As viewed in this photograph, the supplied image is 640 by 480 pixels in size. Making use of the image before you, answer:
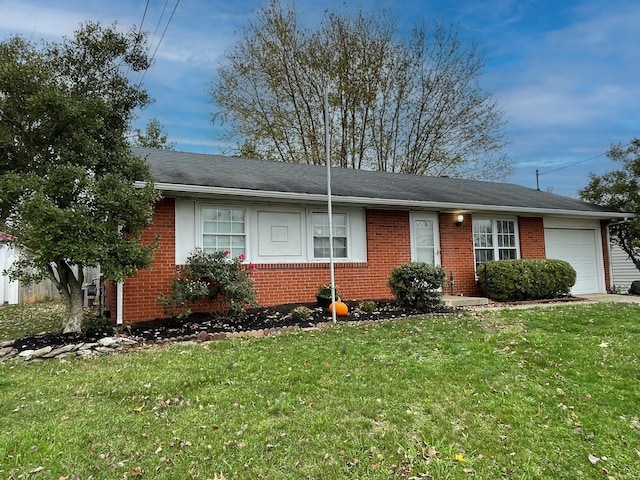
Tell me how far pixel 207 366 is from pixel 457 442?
296 centimetres

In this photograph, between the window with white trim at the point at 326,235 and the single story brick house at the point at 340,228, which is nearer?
the single story brick house at the point at 340,228

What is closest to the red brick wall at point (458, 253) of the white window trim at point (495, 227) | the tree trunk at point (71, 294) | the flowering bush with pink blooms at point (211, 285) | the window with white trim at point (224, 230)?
the white window trim at point (495, 227)

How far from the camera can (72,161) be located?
258 inches

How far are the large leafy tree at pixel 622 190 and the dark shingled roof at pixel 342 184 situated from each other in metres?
2.13

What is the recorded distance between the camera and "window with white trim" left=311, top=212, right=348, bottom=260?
9938mm

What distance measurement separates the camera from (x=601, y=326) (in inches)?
274

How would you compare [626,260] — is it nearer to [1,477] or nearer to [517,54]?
[517,54]

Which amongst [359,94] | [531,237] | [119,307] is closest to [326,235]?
[119,307]

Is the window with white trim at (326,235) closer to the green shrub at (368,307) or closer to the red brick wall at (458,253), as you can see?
the green shrub at (368,307)

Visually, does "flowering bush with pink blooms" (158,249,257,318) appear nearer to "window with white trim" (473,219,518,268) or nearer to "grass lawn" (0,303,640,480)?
"grass lawn" (0,303,640,480)

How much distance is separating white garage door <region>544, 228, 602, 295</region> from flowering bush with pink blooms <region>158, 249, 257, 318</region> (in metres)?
9.85

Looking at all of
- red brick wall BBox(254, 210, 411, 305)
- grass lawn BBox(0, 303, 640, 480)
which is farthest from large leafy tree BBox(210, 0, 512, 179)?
grass lawn BBox(0, 303, 640, 480)

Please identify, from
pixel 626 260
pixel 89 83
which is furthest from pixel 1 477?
pixel 626 260

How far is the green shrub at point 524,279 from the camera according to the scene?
10609 mm
